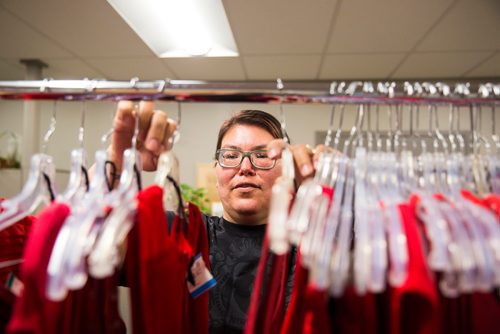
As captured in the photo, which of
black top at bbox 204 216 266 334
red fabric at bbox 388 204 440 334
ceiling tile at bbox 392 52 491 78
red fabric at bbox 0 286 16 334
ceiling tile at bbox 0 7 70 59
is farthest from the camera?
ceiling tile at bbox 392 52 491 78

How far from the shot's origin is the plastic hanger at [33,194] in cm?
51

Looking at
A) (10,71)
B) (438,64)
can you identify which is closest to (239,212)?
(438,64)

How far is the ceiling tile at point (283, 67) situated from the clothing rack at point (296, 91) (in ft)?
6.49

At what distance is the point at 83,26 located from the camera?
205 centimetres

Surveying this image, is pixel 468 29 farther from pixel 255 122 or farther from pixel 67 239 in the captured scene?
pixel 67 239

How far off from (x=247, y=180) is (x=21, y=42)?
7.49ft

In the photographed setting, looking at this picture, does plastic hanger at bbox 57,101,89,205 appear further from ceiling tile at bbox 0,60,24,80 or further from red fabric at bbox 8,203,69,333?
ceiling tile at bbox 0,60,24,80

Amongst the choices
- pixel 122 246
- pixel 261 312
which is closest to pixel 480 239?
pixel 261 312

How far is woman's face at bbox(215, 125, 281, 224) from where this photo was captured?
3.18 feet

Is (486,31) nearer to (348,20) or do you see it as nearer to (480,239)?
(348,20)

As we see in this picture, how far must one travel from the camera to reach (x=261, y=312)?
1.72ft

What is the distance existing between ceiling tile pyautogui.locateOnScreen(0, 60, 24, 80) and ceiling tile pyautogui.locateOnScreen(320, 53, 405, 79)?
8.50 ft

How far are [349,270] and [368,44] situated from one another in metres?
2.13

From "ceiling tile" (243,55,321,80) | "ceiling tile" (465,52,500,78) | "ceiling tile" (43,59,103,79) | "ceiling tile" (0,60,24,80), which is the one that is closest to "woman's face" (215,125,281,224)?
"ceiling tile" (243,55,321,80)
